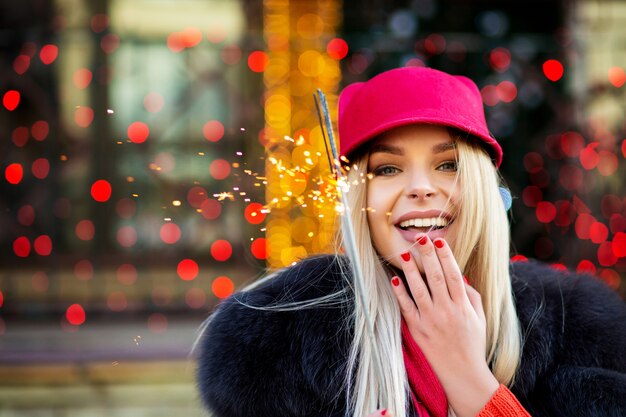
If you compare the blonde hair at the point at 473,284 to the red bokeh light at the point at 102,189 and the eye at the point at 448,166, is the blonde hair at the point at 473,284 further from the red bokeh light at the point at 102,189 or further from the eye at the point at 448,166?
the red bokeh light at the point at 102,189

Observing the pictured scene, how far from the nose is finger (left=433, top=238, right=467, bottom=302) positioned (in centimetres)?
10

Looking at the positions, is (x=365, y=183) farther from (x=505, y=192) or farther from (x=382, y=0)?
(x=382, y=0)

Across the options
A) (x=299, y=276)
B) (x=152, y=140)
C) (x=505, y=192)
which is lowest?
(x=299, y=276)

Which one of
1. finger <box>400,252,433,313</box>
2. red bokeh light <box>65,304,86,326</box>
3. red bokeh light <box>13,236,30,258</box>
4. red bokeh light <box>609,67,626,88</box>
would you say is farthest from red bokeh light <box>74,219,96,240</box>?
finger <box>400,252,433,313</box>

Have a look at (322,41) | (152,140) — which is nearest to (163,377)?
(152,140)

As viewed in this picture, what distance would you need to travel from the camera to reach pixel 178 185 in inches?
A: 181

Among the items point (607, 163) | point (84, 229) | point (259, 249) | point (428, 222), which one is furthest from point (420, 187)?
point (84, 229)

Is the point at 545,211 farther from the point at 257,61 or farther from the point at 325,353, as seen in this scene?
the point at 325,353

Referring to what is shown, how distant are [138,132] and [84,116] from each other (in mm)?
438

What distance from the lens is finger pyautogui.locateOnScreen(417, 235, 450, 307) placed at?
162cm

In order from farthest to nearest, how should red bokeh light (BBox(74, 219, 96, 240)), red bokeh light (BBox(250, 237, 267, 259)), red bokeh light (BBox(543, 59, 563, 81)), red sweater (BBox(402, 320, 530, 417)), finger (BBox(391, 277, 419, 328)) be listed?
1. red bokeh light (BBox(74, 219, 96, 240))
2. red bokeh light (BBox(543, 59, 563, 81))
3. red bokeh light (BBox(250, 237, 267, 259))
4. finger (BBox(391, 277, 419, 328))
5. red sweater (BBox(402, 320, 530, 417))

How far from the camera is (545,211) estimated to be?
4.84 meters

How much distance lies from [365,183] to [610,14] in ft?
13.7

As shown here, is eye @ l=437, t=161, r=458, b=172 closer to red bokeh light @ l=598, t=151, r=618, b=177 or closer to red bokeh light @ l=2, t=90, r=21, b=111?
red bokeh light @ l=598, t=151, r=618, b=177
